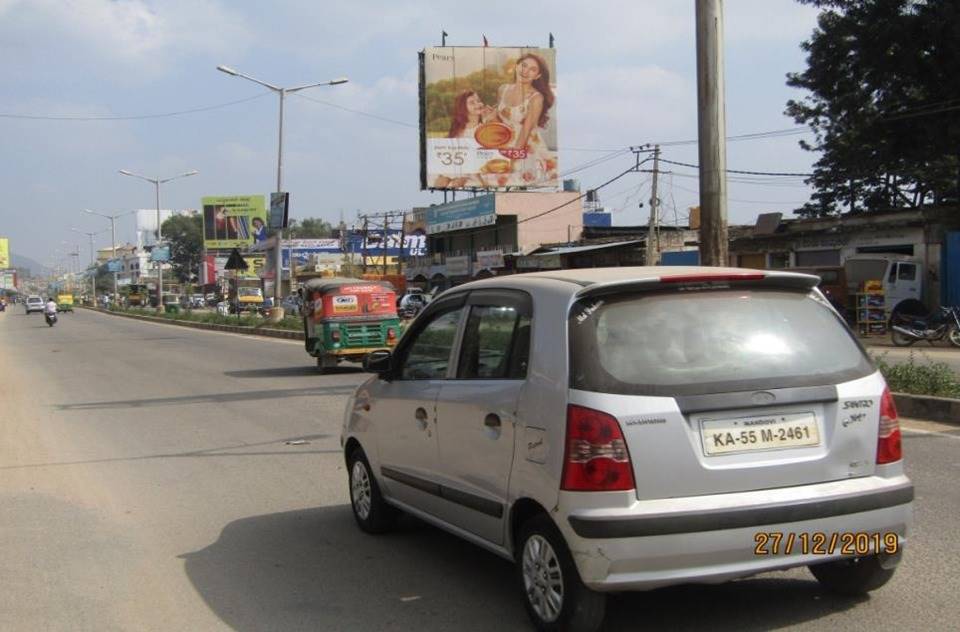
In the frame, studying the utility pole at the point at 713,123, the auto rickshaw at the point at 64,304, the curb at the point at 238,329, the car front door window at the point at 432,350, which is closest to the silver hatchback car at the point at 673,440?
the car front door window at the point at 432,350

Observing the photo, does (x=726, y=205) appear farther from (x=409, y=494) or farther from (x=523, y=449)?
(x=523, y=449)

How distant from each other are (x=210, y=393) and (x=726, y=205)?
8.60 m

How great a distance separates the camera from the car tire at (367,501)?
5688 millimetres

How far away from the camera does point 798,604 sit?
167 inches

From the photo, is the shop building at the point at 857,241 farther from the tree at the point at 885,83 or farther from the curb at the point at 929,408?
the curb at the point at 929,408

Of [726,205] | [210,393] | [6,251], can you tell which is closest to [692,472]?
[726,205]

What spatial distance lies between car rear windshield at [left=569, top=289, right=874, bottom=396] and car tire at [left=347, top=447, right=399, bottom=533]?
2.39m

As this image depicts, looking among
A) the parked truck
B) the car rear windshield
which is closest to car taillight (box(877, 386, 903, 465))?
the car rear windshield

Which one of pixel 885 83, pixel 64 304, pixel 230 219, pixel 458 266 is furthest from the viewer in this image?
pixel 64 304

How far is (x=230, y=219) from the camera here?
68.9 meters

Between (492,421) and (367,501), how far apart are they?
1.98m

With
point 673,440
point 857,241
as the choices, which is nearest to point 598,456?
point 673,440

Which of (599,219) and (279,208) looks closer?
(279,208)

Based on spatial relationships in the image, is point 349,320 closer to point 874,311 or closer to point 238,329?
point 874,311
